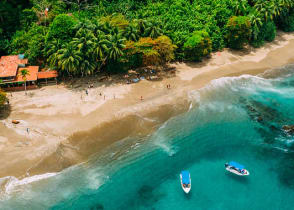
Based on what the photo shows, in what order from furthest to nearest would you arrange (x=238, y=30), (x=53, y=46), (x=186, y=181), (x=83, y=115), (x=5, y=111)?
(x=238, y=30)
(x=53, y=46)
(x=83, y=115)
(x=5, y=111)
(x=186, y=181)

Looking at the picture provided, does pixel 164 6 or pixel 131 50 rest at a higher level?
pixel 164 6

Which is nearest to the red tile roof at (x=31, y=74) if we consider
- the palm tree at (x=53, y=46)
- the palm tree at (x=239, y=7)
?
the palm tree at (x=53, y=46)

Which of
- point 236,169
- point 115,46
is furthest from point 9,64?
point 236,169

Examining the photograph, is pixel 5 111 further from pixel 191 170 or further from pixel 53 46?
pixel 191 170

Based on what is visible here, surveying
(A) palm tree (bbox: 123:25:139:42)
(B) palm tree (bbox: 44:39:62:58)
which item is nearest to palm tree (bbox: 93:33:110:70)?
(A) palm tree (bbox: 123:25:139:42)

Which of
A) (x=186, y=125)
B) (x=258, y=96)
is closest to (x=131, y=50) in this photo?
(x=186, y=125)

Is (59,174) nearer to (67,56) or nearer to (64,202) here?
(64,202)
